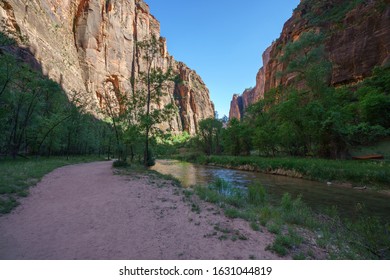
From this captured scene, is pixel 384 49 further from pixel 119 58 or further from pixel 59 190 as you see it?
pixel 119 58

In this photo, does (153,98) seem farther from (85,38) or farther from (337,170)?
(85,38)

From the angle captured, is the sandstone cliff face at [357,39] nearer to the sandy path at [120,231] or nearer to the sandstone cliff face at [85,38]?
the sandy path at [120,231]

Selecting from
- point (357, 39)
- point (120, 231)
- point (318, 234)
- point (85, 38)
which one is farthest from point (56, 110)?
point (357, 39)

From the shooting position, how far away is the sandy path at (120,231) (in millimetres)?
3820

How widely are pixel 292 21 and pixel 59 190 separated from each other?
82.5 m

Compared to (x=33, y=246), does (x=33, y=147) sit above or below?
above

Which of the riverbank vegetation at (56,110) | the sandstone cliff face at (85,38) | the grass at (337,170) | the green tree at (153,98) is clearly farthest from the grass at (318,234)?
the sandstone cliff face at (85,38)

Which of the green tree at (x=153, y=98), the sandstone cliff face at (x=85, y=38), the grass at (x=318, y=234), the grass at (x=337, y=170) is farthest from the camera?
the sandstone cliff face at (x=85, y=38)

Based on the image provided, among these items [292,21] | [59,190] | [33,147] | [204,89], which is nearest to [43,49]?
[33,147]

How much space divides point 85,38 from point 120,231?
76092 mm

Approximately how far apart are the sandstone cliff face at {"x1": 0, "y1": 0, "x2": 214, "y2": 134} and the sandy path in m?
18.8

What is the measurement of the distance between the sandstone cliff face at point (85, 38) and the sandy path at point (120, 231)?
18.8 m

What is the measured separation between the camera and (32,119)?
25.6 meters

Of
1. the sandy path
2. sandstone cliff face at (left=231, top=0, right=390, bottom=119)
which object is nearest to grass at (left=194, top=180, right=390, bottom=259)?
the sandy path
